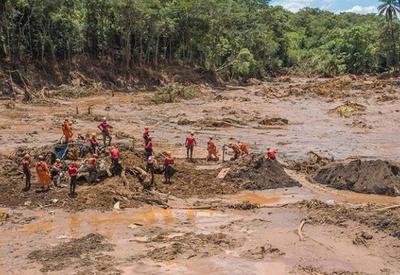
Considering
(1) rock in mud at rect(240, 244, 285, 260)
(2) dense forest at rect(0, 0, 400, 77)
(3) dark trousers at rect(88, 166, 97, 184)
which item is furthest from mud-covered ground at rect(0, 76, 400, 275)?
(2) dense forest at rect(0, 0, 400, 77)

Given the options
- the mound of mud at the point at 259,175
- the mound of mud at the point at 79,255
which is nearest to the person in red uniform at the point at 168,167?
the mound of mud at the point at 259,175

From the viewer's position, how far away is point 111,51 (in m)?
65.0

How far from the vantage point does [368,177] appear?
23266 millimetres

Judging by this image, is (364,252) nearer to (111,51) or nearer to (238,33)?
(111,51)

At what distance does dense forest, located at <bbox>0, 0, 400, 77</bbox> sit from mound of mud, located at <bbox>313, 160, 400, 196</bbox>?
118 feet

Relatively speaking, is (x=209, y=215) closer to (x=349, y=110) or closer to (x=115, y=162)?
(x=115, y=162)

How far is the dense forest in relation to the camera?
55.9 m

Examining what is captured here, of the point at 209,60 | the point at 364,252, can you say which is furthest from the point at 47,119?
the point at 209,60

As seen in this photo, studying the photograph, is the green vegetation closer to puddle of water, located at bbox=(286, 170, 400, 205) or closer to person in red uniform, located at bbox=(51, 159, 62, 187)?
puddle of water, located at bbox=(286, 170, 400, 205)

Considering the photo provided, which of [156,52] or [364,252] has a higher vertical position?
[156,52]

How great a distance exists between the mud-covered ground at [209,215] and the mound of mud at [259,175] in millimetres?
43

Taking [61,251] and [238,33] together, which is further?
[238,33]

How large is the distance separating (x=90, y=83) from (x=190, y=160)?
33.7 m

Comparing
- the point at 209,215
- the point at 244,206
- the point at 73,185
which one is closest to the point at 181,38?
the point at 73,185
